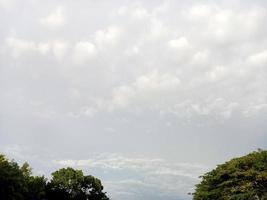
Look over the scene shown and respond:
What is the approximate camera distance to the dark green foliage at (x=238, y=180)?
A: 258ft

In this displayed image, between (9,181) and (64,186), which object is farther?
(64,186)

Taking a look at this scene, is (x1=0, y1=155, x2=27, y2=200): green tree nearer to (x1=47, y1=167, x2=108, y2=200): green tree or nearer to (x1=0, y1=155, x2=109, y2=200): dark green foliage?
→ (x1=0, y1=155, x2=109, y2=200): dark green foliage

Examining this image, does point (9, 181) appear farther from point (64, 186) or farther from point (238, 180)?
point (238, 180)

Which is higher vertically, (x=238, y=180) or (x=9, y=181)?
(x=9, y=181)

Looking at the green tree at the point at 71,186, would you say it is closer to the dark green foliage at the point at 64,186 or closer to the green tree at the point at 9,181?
the dark green foliage at the point at 64,186

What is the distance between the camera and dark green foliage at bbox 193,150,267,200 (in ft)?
258

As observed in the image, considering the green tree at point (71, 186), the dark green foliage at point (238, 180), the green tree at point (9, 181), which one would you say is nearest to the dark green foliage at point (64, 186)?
the green tree at point (71, 186)

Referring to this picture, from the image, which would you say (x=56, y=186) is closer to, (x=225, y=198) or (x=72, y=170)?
(x=72, y=170)

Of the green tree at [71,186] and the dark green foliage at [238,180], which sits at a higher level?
the green tree at [71,186]

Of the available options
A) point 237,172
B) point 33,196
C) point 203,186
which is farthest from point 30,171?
point 237,172

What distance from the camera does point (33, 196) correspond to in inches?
3910

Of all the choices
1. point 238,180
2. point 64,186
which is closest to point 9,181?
point 64,186

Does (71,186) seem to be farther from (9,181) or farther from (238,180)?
(238,180)

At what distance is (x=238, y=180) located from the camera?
268 ft
